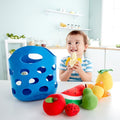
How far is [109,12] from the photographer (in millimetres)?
3412

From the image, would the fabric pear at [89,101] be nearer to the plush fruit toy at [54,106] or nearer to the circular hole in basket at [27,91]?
the plush fruit toy at [54,106]

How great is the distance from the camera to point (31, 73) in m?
0.46

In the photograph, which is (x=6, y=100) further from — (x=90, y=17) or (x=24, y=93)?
(x=90, y=17)

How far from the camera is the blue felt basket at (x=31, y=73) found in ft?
1.48

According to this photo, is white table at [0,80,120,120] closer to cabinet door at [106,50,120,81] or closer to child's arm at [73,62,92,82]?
child's arm at [73,62,92,82]

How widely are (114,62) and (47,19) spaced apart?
1.86 metres

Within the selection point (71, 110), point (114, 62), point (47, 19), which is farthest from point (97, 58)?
point (71, 110)

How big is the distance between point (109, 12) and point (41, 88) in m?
3.47

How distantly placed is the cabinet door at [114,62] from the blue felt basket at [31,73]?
2211mm

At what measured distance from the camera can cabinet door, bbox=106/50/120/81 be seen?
2.42m

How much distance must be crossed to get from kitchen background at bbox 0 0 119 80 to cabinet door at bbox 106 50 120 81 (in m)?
0.91

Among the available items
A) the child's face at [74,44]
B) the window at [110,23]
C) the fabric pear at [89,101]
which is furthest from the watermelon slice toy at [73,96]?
the window at [110,23]

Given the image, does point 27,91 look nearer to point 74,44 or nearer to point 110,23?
point 74,44

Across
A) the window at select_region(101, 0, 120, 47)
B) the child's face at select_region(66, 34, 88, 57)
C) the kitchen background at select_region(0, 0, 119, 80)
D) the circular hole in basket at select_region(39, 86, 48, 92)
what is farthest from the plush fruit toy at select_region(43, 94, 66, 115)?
the window at select_region(101, 0, 120, 47)
